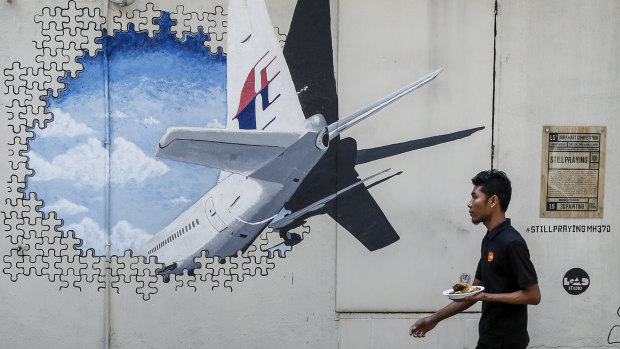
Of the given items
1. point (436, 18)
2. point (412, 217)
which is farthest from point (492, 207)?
point (436, 18)

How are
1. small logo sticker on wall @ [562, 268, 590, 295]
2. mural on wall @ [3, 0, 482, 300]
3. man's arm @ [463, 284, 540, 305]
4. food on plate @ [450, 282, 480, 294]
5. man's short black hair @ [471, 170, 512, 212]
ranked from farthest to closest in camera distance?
small logo sticker on wall @ [562, 268, 590, 295] < mural on wall @ [3, 0, 482, 300] < man's short black hair @ [471, 170, 512, 212] < food on plate @ [450, 282, 480, 294] < man's arm @ [463, 284, 540, 305]

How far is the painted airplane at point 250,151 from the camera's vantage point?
5.11m

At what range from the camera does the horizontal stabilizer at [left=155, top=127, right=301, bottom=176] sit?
16.6ft

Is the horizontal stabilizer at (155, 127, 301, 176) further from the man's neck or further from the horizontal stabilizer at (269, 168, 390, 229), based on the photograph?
the man's neck

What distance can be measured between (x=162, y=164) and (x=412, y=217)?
2.05 metres

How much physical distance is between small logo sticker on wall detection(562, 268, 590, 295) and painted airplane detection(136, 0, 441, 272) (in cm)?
209

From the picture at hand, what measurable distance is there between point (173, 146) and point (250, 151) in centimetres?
60

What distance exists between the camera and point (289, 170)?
517cm

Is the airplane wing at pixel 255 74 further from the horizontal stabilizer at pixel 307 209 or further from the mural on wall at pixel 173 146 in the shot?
the horizontal stabilizer at pixel 307 209

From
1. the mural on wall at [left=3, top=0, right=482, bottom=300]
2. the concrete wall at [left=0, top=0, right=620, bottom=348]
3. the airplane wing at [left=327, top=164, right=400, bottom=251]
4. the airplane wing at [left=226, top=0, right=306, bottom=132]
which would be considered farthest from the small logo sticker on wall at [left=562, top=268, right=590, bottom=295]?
the airplane wing at [left=226, top=0, right=306, bottom=132]

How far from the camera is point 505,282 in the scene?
349cm

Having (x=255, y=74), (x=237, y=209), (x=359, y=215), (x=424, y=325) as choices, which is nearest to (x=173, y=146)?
(x=237, y=209)

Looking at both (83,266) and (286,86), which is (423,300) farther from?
(83,266)

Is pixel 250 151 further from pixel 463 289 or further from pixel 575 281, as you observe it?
pixel 575 281
